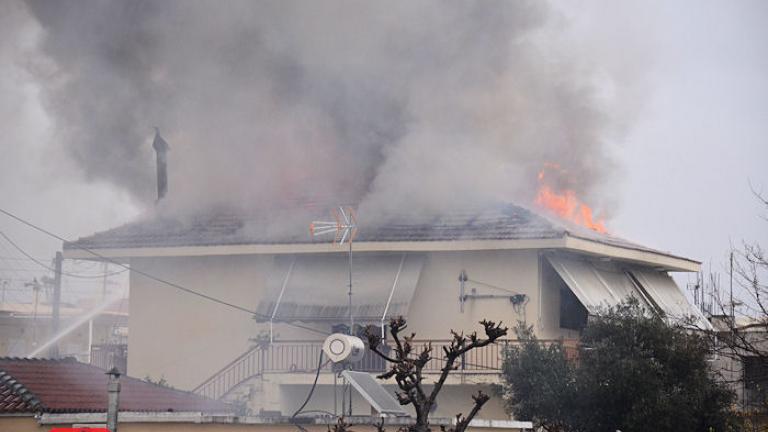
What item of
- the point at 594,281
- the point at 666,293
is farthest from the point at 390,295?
the point at 666,293

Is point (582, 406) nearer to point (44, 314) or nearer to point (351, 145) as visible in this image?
point (351, 145)

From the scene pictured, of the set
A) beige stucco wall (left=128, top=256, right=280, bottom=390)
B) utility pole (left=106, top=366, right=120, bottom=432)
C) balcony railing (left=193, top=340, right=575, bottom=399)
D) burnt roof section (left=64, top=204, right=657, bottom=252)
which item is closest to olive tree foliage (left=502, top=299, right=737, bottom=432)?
burnt roof section (left=64, top=204, right=657, bottom=252)

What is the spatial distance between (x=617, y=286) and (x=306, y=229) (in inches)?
323

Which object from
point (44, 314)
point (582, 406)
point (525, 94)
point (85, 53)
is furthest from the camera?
point (44, 314)

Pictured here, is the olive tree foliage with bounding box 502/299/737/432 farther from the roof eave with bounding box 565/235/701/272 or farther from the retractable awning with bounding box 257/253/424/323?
the retractable awning with bounding box 257/253/424/323

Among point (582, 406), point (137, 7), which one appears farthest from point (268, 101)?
point (582, 406)

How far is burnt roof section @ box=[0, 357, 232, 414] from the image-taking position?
21031 millimetres

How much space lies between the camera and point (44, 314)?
2618 inches

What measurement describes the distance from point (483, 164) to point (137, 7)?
385 inches

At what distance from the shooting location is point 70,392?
22391mm

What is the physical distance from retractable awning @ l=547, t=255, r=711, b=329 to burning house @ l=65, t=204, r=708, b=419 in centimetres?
6

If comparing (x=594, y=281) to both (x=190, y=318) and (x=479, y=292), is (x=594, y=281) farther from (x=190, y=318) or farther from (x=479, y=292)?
(x=190, y=318)

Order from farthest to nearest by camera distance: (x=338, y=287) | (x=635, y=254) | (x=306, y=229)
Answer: (x=635, y=254) < (x=306, y=229) < (x=338, y=287)

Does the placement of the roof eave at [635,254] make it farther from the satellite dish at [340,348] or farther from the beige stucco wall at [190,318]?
the beige stucco wall at [190,318]
